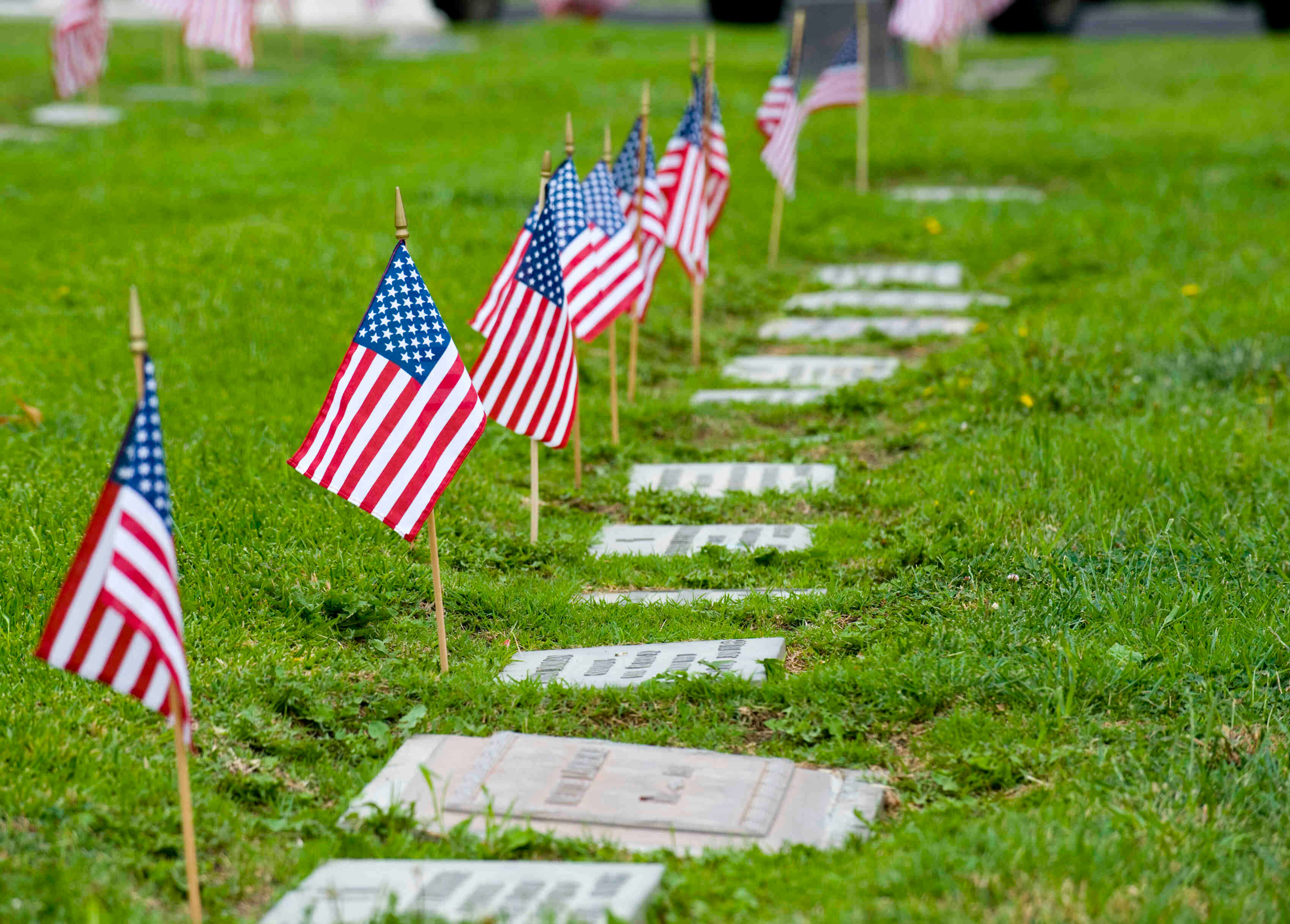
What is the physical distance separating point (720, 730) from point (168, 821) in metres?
1.55

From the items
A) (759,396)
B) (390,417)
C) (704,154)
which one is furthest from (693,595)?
(704,154)

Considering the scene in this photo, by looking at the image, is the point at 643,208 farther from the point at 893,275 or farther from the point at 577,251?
the point at 893,275

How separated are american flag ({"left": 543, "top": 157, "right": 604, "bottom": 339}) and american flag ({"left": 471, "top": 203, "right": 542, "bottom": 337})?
359 millimetres

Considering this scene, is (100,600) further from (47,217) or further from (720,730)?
(47,217)

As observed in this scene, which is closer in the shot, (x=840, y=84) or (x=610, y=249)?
(x=610, y=249)

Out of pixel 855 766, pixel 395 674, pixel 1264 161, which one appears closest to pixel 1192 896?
pixel 855 766

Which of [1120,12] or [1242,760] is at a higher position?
[1120,12]

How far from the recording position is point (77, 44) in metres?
12.8

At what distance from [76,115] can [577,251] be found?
9778 millimetres

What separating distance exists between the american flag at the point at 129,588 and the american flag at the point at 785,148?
653 centimetres

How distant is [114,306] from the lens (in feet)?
26.2

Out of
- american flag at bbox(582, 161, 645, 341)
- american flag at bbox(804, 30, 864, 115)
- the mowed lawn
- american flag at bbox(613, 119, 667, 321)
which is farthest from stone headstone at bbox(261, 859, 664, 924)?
american flag at bbox(804, 30, 864, 115)

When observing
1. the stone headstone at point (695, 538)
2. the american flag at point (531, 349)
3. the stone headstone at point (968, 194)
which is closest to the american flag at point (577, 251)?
the american flag at point (531, 349)

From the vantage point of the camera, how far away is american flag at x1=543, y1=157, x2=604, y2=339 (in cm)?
602
